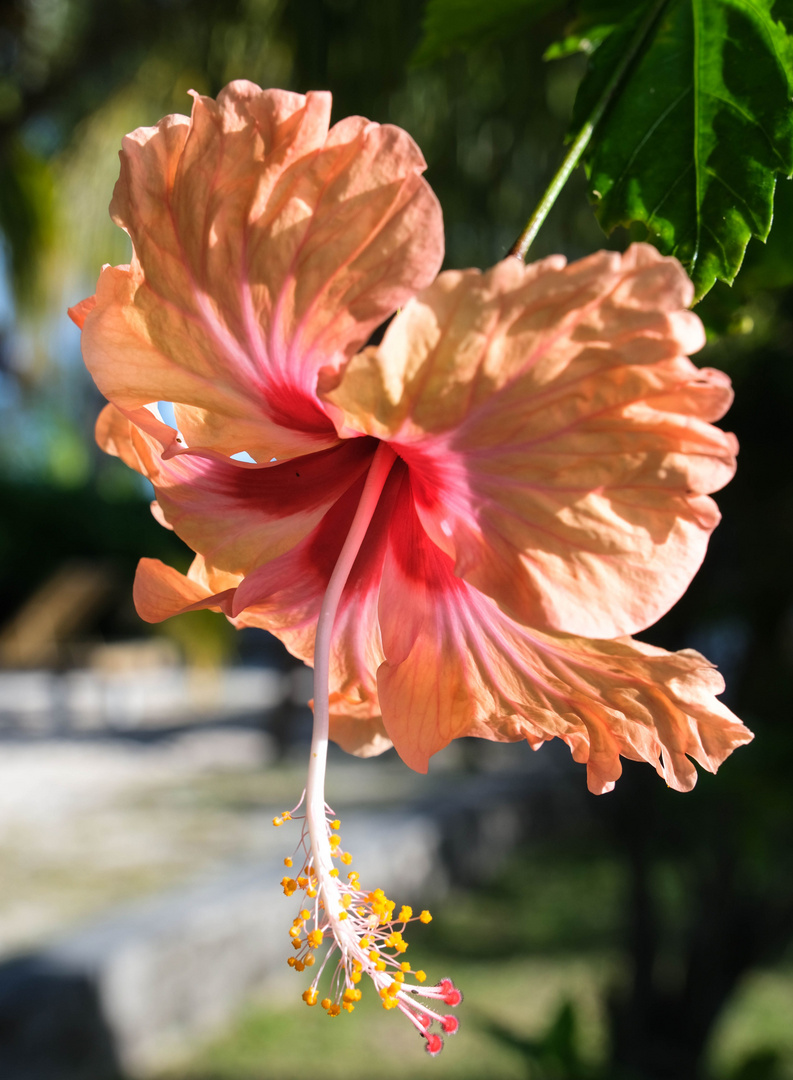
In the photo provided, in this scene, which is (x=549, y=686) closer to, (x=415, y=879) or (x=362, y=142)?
(x=362, y=142)

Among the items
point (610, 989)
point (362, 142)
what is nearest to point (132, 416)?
point (362, 142)

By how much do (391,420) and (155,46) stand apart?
3256mm

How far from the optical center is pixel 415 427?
34 cm

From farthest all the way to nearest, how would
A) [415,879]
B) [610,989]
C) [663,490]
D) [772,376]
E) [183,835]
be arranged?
[183,835] → [415,879] → [610,989] → [772,376] → [663,490]

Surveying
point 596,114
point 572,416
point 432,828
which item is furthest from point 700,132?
point 432,828

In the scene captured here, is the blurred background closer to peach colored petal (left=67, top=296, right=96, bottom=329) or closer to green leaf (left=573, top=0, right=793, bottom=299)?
green leaf (left=573, top=0, right=793, bottom=299)

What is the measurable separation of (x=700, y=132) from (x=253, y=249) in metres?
0.18

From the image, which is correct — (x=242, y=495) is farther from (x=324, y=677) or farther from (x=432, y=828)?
(x=432, y=828)

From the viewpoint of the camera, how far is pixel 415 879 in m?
3.98

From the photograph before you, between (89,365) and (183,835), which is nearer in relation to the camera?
(89,365)

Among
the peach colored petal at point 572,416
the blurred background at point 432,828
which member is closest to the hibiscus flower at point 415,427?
the peach colored petal at point 572,416

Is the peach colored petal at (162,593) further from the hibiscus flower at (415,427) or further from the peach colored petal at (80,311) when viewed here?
the peach colored petal at (80,311)

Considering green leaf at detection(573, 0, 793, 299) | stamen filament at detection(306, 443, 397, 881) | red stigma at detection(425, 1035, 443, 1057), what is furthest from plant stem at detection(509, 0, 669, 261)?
red stigma at detection(425, 1035, 443, 1057)

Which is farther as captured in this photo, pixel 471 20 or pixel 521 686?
pixel 471 20
